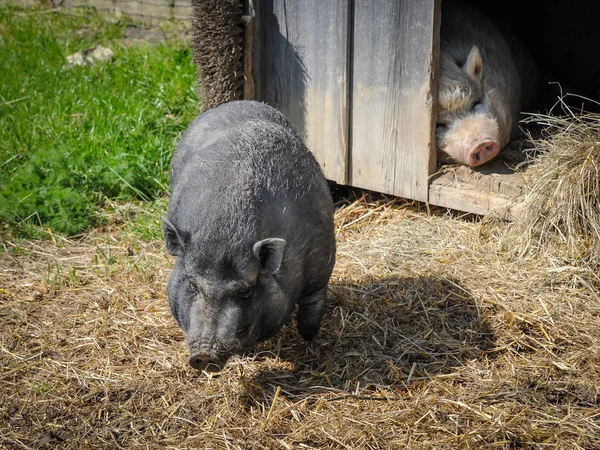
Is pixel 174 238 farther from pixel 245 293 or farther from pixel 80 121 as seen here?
pixel 80 121

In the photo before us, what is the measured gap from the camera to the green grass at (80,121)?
5941 millimetres

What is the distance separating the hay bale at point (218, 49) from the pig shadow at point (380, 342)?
187 cm

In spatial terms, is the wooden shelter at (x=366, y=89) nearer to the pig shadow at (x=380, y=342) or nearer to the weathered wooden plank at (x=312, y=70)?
the weathered wooden plank at (x=312, y=70)

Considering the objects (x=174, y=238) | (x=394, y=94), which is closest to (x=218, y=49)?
(x=394, y=94)

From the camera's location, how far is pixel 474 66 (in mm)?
5820

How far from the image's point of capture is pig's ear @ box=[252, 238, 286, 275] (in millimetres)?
3387

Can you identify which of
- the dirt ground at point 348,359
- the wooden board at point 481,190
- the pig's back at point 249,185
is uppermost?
the pig's back at point 249,185

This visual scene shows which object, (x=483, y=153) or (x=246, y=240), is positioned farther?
(x=483, y=153)

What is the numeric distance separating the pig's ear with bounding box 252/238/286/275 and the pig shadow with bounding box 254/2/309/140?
258 cm

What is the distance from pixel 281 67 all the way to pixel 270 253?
2746 mm

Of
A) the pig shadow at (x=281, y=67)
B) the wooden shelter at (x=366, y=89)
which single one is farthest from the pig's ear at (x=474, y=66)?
the pig shadow at (x=281, y=67)

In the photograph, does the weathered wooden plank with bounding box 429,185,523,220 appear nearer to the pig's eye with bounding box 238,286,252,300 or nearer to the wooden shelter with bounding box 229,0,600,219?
the wooden shelter with bounding box 229,0,600,219

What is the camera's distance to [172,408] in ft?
12.0

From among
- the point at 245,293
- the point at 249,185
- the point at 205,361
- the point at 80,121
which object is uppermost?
the point at 249,185
